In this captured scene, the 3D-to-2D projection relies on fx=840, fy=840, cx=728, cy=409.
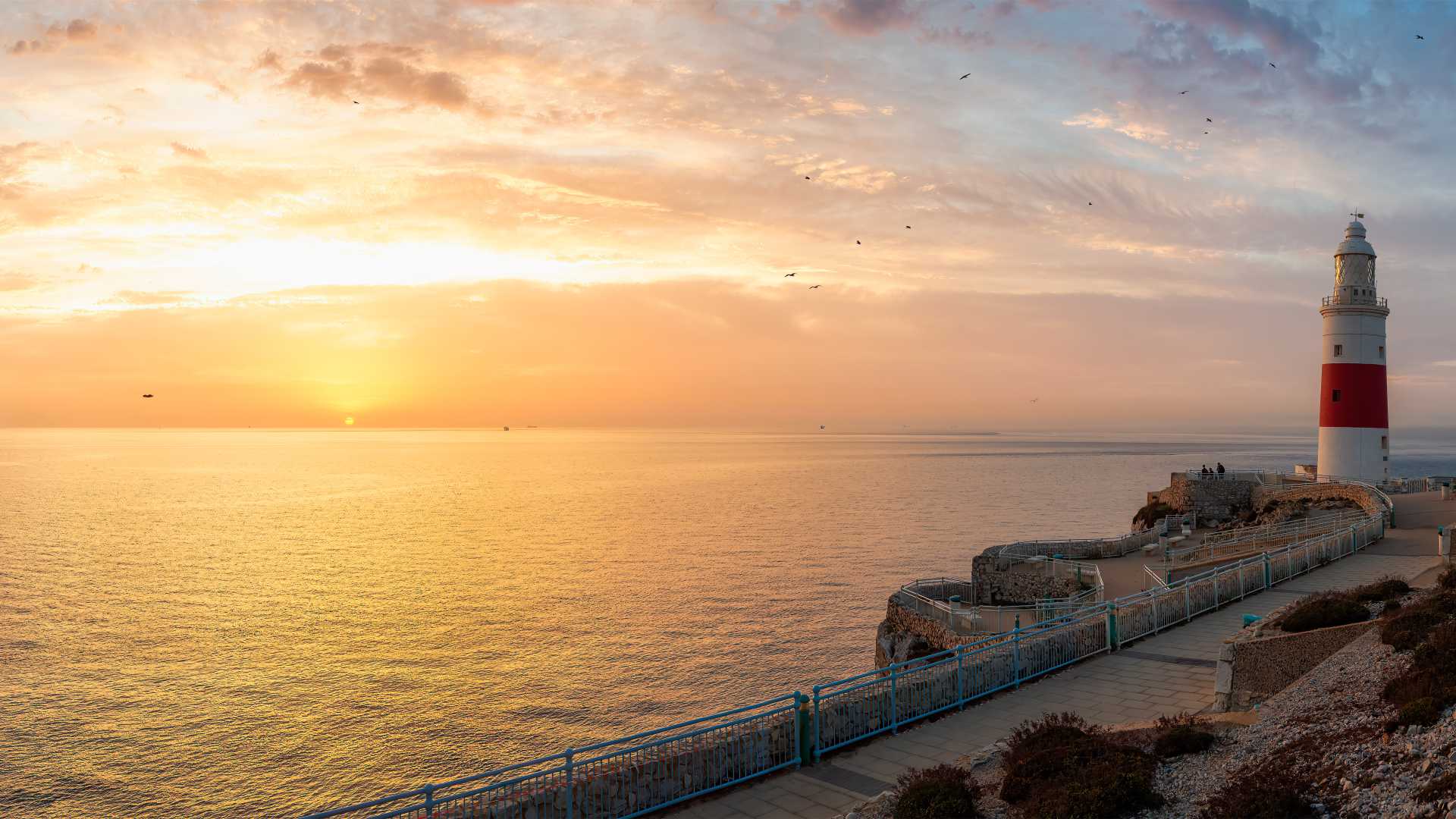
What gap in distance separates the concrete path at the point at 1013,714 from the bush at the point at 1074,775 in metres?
2.12

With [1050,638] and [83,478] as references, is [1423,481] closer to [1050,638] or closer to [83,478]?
[1050,638]

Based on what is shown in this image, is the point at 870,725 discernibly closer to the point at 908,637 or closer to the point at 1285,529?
the point at 908,637

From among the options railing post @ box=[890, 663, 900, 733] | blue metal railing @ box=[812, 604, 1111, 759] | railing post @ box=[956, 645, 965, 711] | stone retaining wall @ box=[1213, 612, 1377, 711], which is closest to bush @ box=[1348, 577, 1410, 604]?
stone retaining wall @ box=[1213, 612, 1377, 711]

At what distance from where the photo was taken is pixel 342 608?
45.2 metres

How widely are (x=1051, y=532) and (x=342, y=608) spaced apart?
55.4 m

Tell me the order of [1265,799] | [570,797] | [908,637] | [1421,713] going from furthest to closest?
[908,637] < [570,797] < [1421,713] < [1265,799]

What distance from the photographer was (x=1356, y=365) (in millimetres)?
48219

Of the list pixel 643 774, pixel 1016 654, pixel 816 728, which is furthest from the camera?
pixel 1016 654

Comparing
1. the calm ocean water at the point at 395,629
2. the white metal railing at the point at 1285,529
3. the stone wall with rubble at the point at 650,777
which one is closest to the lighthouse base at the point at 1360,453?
the white metal railing at the point at 1285,529

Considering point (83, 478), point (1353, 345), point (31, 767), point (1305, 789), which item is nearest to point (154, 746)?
point (31, 767)

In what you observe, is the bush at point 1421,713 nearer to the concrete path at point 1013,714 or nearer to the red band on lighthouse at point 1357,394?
the concrete path at point 1013,714

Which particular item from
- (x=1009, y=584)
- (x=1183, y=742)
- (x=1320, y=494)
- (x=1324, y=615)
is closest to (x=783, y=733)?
(x=1183, y=742)

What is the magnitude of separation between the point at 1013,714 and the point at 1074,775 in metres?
5.11

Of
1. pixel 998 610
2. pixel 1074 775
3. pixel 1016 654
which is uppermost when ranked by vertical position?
pixel 1074 775
